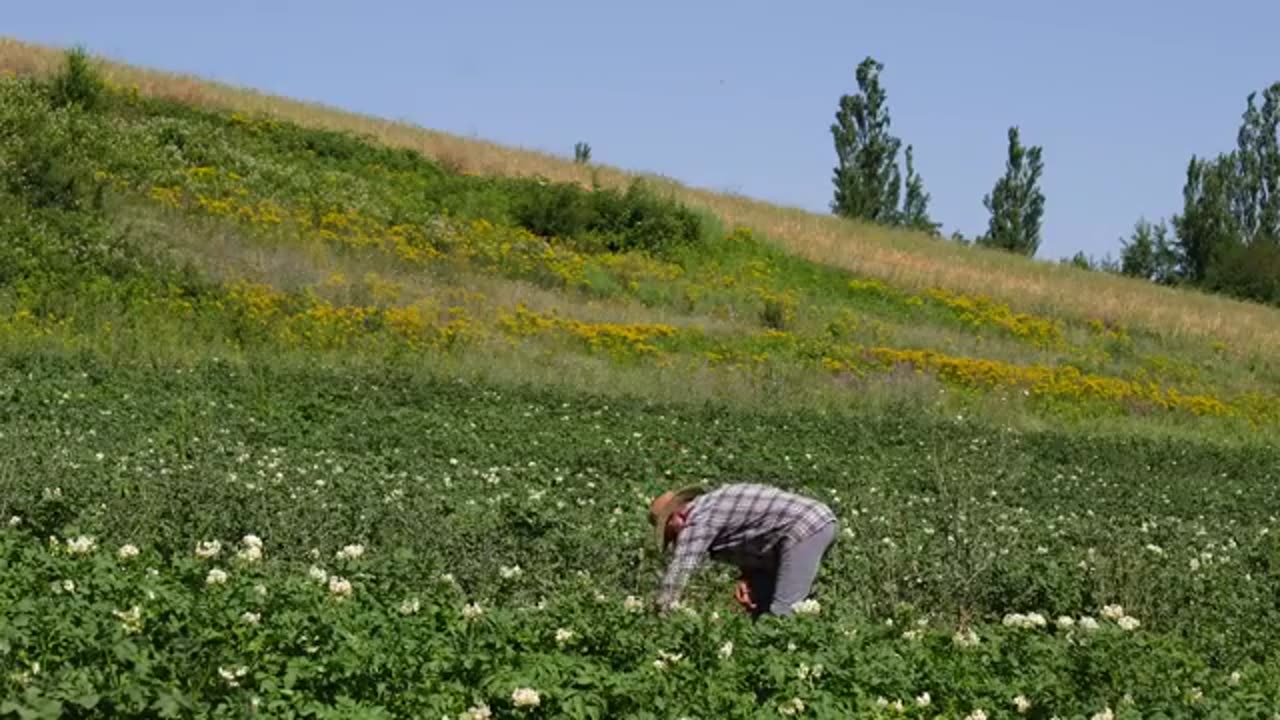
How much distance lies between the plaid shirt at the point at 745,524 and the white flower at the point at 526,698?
8.64ft

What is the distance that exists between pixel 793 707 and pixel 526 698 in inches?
40.8

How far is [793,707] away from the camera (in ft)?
19.6

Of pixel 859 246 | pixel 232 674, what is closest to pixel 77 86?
pixel 859 246

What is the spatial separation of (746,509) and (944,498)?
5421 mm

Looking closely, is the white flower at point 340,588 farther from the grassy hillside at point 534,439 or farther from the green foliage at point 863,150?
the green foliage at point 863,150

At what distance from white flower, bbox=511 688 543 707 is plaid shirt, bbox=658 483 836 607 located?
2.63m

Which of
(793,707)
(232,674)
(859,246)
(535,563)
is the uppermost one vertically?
(859,246)

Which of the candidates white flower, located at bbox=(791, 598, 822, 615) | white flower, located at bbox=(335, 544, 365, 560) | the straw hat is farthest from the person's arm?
white flower, located at bbox=(335, 544, 365, 560)

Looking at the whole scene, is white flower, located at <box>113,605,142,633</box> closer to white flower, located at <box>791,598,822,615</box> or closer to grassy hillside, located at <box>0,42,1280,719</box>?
grassy hillside, located at <box>0,42,1280,719</box>

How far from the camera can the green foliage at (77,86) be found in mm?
36844

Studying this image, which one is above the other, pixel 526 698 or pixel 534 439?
pixel 526 698

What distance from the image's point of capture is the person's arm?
7880 millimetres

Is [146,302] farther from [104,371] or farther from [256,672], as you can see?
[256,672]

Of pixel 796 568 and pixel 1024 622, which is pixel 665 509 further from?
pixel 1024 622
